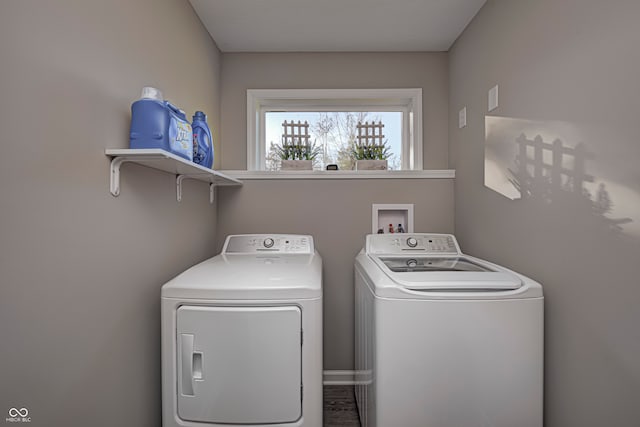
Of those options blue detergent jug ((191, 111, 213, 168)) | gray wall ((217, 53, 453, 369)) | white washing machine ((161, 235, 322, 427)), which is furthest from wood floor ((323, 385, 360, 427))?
blue detergent jug ((191, 111, 213, 168))

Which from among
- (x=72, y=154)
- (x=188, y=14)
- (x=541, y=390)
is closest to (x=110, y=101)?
(x=72, y=154)

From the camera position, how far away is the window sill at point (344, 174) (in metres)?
2.40

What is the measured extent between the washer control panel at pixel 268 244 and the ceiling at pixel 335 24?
1.38 metres

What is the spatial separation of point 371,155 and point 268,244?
1.08m

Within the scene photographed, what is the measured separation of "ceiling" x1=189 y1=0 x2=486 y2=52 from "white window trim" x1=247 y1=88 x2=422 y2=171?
309 mm

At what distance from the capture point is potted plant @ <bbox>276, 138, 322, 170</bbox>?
2479mm

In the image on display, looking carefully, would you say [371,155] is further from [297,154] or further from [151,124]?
[151,124]

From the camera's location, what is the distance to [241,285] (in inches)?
52.2

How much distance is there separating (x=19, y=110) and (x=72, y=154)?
0.19 meters

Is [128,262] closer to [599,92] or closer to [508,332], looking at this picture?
[508,332]

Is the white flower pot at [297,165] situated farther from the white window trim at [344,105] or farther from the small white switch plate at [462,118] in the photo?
the small white switch plate at [462,118]

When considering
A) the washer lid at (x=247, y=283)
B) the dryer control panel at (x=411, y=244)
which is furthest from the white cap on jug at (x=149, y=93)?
the dryer control panel at (x=411, y=244)

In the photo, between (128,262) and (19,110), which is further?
(128,262)

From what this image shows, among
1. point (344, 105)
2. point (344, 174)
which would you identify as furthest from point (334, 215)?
point (344, 105)
